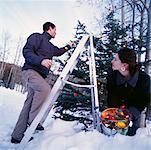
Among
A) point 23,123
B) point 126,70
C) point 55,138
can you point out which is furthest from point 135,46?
point 55,138

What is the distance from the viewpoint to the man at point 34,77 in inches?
147

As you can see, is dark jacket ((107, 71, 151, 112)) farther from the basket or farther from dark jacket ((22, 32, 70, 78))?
dark jacket ((22, 32, 70, 78))

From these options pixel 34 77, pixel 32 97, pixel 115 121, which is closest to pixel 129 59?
pixel 115 121

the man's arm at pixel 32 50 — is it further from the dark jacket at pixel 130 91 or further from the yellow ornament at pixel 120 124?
the yellow ornament at pixel 120 124

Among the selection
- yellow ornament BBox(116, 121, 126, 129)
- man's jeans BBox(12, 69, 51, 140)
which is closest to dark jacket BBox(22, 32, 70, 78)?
man's jeans BBox(12, 69, 51, 140)

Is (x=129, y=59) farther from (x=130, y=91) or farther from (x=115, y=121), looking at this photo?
(x=115, y=121)

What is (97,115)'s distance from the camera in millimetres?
3543

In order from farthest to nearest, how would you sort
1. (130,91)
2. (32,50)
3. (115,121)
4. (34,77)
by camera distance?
(32,50)
(34,77)
(130,91)
(115,121)

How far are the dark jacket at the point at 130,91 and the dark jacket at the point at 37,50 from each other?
3.34ft

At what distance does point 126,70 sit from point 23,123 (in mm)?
1656

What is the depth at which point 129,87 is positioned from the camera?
11.8 feet

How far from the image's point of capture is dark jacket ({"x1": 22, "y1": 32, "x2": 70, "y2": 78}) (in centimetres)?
391

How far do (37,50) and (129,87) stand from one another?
144 cm

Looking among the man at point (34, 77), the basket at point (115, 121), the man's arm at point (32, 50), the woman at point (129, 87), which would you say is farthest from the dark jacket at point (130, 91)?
the man's arm at point (32, 50)
